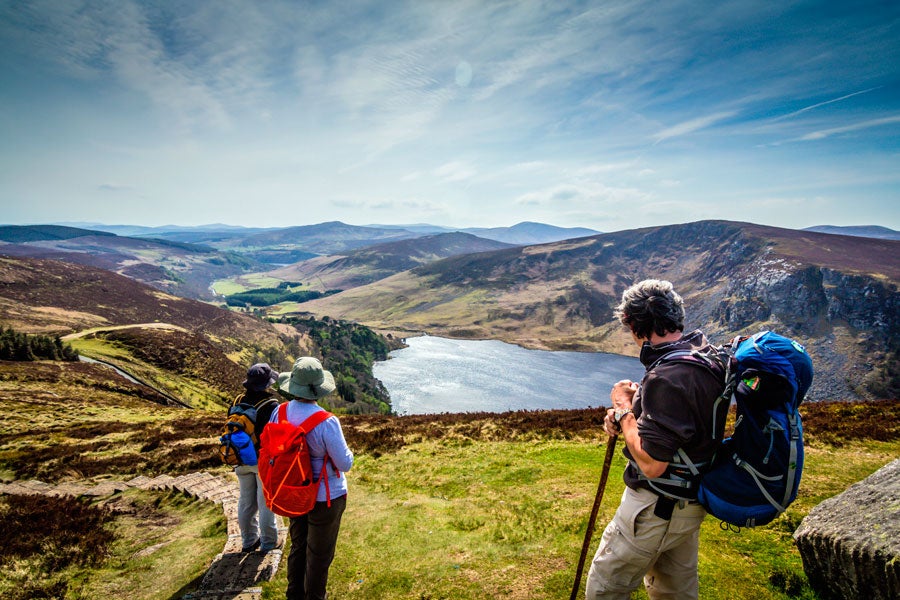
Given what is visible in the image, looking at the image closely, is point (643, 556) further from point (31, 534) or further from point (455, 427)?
point (455, 427)

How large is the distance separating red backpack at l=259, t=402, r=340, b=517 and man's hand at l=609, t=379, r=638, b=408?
4.07 metres

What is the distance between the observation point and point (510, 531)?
9281 mm


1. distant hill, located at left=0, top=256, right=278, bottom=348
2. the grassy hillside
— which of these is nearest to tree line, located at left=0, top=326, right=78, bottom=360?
the grassy hillside

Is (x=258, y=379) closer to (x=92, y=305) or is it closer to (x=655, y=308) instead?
(x=655, y=308)

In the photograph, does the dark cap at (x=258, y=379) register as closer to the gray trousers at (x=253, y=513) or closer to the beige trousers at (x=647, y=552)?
the gray trousers at (x=253, y=513)

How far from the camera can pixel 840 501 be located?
6375mm

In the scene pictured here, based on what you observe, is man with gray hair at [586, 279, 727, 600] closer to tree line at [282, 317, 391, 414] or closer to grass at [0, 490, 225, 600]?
grass at [0, 490, 225, 600]

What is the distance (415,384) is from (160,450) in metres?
103

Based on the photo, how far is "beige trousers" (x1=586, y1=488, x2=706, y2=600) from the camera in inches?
162

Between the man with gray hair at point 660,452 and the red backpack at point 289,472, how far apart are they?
12.6ft

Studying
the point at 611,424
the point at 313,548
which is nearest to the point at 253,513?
the point at 313,548

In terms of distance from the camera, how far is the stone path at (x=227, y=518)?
758cm

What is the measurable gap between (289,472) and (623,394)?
14.9ft

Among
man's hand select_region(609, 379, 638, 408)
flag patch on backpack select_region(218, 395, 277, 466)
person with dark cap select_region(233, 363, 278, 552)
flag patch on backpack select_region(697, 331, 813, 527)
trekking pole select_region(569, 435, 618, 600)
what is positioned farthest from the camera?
person with dark cap select_region(233, 363, 278, 552)
